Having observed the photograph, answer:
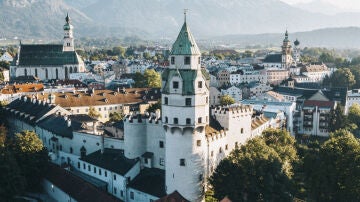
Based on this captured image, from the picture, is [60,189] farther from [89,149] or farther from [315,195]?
[315,195]

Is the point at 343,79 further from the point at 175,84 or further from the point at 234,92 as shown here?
the point at 175,84

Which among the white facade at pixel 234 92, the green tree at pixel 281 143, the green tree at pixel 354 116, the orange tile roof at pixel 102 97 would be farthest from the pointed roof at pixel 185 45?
the white facade at pixel 234 92

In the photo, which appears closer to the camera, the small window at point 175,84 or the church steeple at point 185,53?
the small window at point 175,84

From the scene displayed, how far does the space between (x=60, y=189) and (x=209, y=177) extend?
2202 cm

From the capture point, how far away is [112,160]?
69875mm

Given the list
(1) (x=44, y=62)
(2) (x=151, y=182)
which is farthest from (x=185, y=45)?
(1) (x=44, y=62)

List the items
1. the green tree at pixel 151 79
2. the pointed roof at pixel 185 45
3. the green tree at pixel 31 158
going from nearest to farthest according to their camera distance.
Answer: the pointed roof at pixel 185 45 → the green tree at pixel 31 158 → the green tree at pixel 151 79

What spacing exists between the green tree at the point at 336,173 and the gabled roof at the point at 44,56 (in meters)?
146

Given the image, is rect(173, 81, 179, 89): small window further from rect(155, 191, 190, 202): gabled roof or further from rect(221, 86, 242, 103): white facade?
rect(221, 86, 242, 103): white facade

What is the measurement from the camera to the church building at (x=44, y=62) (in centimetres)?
18662

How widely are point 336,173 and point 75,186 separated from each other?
3570 centimetres

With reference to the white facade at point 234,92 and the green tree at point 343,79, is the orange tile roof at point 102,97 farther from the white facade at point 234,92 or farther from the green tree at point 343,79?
the green tree at point 343,79

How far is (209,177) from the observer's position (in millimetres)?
61312

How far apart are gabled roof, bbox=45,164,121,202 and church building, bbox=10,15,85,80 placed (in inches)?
4836
